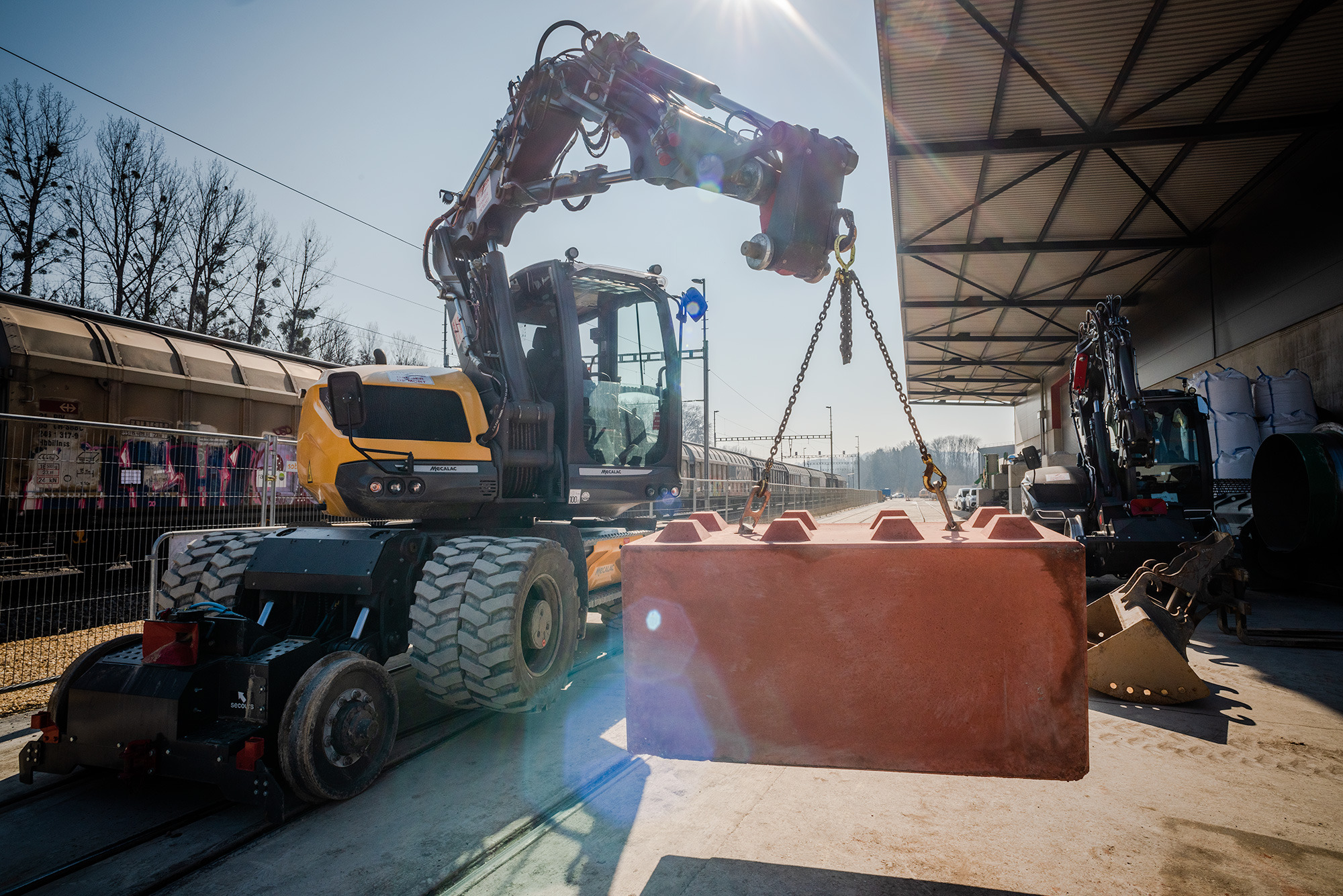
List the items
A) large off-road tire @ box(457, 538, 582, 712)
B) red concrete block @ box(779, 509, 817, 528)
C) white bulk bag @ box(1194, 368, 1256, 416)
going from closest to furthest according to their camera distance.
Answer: red concrete block @ box(779, 509, 817, 528)
large off-road tire @ box(457, 538, 582, 712)
white bulk bag @ box(1194, 368, 1256, 416)

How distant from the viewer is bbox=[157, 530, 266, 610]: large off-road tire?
14.2 feet

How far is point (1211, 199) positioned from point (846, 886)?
1573cm

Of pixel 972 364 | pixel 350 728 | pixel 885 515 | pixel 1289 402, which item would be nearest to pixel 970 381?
pixel 972 364

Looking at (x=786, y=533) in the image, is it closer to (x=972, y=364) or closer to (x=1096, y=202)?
(x=1096, y=202)

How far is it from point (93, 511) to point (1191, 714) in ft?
33.8

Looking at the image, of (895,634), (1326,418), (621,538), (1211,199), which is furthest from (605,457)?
(1211,199)

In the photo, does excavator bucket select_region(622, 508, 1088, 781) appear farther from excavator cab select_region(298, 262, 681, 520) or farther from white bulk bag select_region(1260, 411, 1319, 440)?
white bulk bag select_region(1260, 411, 1319, 440)

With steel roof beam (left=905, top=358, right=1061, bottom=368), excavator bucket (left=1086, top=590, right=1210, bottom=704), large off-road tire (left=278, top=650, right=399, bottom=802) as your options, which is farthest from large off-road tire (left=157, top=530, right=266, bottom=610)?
steel roof beam (left=905, top=358, right=1061, bottom=368)

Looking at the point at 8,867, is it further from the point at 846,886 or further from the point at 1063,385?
the point at 1063,385

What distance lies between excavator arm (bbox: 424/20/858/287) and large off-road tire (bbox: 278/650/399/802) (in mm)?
3070

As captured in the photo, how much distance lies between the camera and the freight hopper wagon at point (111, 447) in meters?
6.82

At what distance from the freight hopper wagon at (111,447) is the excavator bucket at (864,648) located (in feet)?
18.8

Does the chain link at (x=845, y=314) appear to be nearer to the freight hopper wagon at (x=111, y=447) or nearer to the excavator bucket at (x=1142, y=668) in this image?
the excavator bucket at (x=1142, y=668)

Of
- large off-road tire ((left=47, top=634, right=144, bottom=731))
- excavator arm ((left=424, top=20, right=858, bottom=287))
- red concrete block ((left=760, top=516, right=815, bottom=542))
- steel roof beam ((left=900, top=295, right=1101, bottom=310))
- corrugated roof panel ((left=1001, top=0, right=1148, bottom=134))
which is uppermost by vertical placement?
corrugated roof panel ((left=1001, top=0, right=1148, bottom=134))
